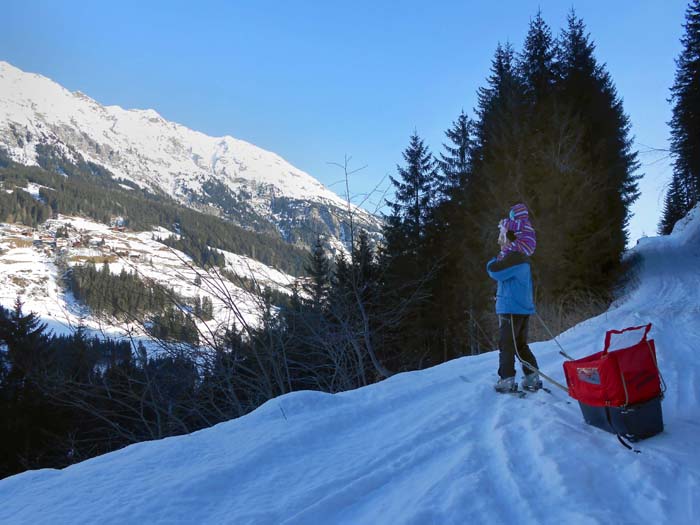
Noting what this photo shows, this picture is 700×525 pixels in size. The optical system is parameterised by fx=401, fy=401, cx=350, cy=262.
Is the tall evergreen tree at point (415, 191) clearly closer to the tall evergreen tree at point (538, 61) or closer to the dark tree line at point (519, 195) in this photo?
the dark tree line at point (519, 195)

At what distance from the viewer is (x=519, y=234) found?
171 inches

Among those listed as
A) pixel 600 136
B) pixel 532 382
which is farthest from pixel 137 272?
pixel 600 136

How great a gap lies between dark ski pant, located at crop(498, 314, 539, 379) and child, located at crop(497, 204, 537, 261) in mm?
694

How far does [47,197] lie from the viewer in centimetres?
13488

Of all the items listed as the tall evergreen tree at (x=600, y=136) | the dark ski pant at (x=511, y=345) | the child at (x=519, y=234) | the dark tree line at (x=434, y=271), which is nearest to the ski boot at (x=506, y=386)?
the dark ski pant at (x=511, y=345)

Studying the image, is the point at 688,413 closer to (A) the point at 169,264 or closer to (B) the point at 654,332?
(B) the point at 654,332

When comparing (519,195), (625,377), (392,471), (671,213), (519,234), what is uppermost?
(671,213)

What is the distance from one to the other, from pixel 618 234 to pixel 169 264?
18.9 meters

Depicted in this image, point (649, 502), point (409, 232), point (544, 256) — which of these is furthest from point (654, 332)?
point (409, 232)

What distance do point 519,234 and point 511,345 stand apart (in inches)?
47.1

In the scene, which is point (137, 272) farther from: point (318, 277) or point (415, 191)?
point (415, 191)

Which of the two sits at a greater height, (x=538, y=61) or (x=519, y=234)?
(x=538, y=61)

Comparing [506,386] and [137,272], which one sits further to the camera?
[137,272]

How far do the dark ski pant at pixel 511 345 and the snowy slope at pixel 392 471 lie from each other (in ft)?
1.20
